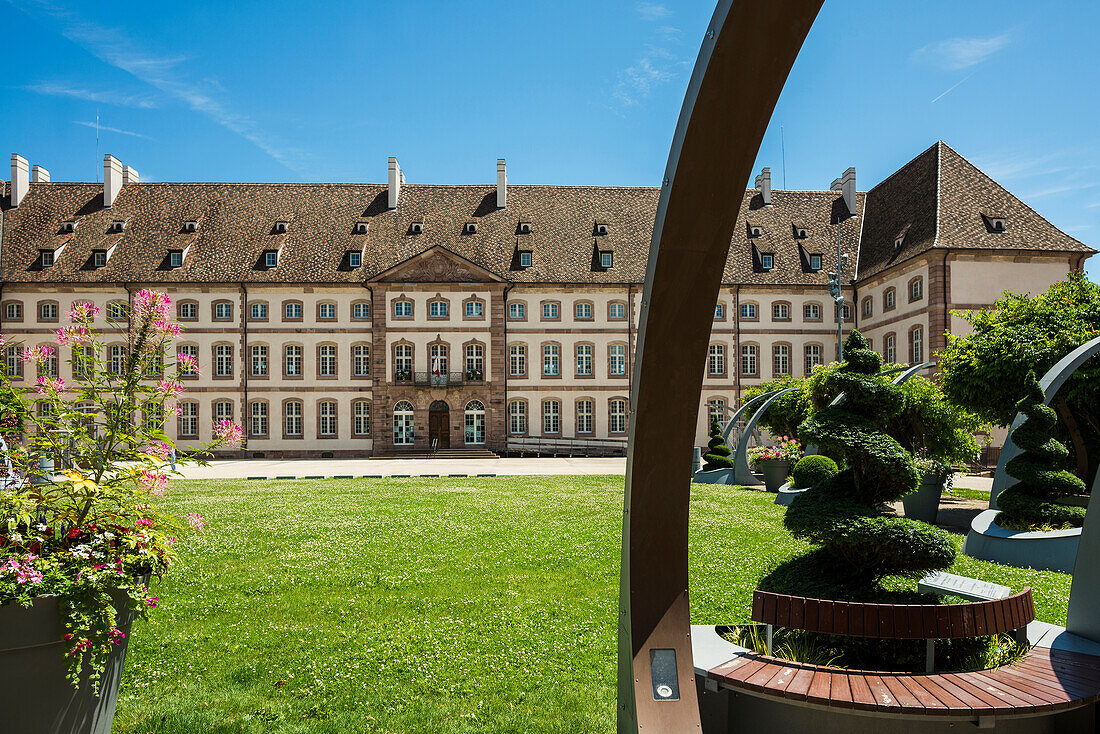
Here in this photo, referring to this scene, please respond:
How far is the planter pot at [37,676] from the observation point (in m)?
2.99

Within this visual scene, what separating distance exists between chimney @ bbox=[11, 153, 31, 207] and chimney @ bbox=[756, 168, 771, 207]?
38.8 metres

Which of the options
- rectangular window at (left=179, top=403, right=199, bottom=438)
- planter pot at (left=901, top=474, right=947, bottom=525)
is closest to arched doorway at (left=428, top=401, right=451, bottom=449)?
rectangular window at (left=179, top=403, right=199, bottom=438)

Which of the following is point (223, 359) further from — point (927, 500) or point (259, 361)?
point (927, 500)

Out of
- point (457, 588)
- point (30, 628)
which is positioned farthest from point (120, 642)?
point (457, 588)

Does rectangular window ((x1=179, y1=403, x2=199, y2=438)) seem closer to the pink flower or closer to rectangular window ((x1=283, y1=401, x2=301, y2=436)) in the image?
rectangular window ((x1=283, y1=401, x2=301, y2=436))

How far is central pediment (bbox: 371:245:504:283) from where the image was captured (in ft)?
128

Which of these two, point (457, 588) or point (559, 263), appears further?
point (559, 263)

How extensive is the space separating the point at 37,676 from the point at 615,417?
38.1 meters

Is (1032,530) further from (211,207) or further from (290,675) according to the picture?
(211,207)

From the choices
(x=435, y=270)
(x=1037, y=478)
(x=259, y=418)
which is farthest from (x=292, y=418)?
(x=1037, y=478)

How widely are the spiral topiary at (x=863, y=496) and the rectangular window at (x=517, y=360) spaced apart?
117ft

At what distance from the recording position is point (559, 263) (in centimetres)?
4091

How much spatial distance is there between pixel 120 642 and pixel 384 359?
36.8 metres

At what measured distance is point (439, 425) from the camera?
133ft
